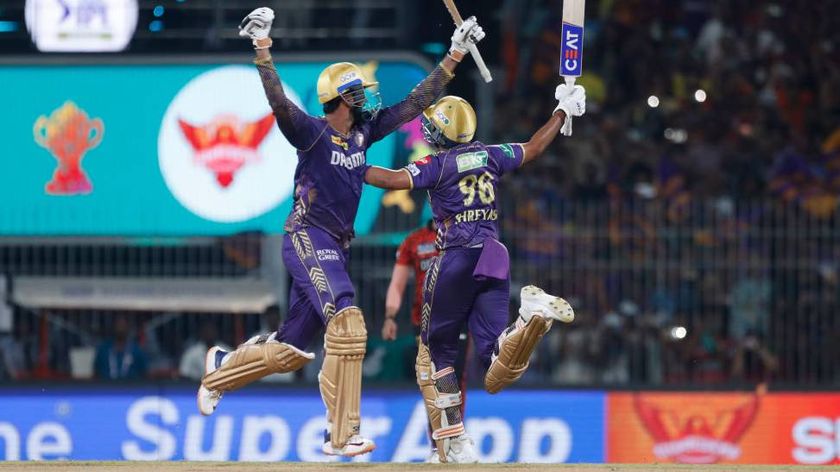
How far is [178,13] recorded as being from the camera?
50.9ft

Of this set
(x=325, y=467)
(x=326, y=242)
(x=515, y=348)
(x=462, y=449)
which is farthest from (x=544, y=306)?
(x=462, y=449)

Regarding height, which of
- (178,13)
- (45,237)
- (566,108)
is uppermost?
(178,13)

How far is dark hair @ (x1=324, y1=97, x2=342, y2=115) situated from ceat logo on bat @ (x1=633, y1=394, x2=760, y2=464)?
517 cm

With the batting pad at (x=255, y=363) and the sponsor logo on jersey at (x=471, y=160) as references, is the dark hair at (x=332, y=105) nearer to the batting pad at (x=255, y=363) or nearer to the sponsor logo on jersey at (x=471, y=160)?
the sponsor logo on jersey at (x=471, y=160)

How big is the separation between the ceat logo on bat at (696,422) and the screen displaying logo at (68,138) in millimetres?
5328

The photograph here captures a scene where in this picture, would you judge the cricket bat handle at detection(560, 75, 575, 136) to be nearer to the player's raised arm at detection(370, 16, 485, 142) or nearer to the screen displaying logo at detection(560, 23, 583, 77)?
the screen displaying logo at detection(560, 23, 583, 77)

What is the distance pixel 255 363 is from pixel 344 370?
27.5 inches

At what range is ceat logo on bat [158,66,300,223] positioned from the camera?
1535cm

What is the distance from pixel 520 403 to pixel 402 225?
6.08 feet

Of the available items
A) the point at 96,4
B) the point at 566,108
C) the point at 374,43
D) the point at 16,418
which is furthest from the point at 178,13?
the point at 566,108

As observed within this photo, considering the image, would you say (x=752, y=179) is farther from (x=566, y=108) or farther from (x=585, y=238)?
(x=566, y=108)

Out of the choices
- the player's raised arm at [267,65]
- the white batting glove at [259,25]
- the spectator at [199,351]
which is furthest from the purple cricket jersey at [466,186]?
the spectator at [199,351]

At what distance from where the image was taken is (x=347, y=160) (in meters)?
9.94

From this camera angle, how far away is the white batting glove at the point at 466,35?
1056 cm
